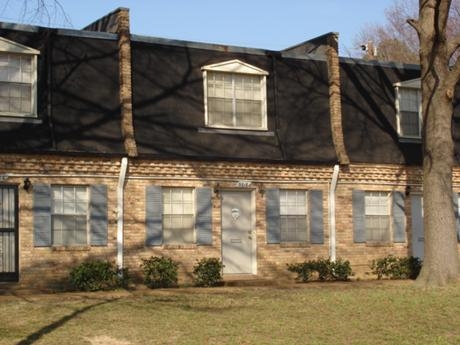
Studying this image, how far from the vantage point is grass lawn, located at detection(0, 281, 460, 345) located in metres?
12.8

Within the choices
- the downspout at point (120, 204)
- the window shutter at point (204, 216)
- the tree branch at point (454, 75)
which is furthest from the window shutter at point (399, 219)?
the downspout at point (120, 204)

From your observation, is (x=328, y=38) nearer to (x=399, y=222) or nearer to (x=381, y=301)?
(x=399, y=222)

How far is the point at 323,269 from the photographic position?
22500mm

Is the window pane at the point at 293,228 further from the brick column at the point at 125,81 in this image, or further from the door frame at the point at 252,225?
the brick column at the point at 125,81

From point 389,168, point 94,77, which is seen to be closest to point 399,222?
point 389,168

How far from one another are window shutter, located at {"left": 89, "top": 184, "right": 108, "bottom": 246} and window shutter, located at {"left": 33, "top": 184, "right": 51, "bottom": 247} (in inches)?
41.8

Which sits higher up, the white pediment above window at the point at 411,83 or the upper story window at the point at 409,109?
the white pediment above window at the point at 411,83

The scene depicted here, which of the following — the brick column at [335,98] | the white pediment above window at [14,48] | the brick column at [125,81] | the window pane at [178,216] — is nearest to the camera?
the white pediment above window at [14,48]

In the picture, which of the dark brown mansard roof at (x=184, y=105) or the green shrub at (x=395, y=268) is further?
the green shrub at (x=395, y=268)

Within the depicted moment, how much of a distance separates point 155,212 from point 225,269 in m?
2.63

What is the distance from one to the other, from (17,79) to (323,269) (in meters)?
9.26

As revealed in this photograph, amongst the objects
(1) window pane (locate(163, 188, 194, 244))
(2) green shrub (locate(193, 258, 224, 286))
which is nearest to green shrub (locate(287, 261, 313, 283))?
(2) green shrub (locate(193, 258, 224, 286))

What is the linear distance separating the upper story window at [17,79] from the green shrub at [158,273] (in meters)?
4.58

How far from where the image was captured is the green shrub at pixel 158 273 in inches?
800
